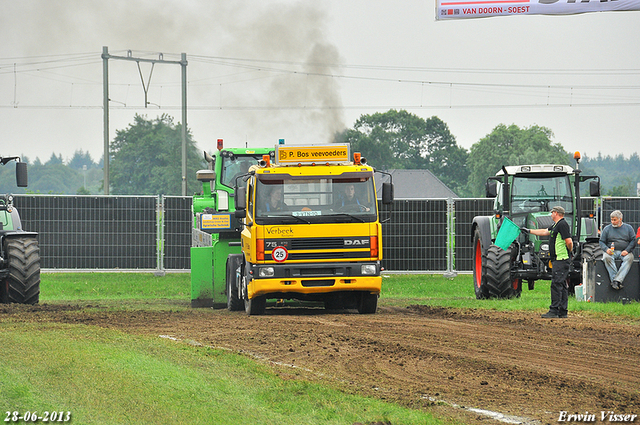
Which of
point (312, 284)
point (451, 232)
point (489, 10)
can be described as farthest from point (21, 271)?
point (451, 232)

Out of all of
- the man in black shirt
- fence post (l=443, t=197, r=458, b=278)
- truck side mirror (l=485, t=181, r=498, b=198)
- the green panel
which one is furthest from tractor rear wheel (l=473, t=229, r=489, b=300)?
the green panel

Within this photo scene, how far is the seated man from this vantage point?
55.5 feet

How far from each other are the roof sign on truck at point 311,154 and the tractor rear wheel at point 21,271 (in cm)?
509

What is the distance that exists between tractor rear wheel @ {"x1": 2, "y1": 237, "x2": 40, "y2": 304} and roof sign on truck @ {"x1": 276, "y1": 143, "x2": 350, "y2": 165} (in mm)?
5094

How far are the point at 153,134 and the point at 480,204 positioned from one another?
83386 mm

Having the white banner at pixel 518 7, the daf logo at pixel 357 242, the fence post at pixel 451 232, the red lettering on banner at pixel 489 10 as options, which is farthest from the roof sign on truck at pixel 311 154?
the fence post at pixel 451 232

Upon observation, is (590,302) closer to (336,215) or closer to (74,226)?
(336,215)

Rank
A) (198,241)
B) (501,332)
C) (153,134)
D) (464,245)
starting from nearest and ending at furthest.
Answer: (501,332), (198,241), (464,245), (153,134)

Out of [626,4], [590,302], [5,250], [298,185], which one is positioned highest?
[626,4]

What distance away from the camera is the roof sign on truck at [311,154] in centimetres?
1542

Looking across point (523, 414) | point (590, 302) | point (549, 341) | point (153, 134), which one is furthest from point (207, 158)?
point (153, 134)

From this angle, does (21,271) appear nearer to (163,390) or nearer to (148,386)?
(148,386)

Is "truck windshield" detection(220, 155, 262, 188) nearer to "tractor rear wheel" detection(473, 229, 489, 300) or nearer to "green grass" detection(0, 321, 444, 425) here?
"tractor rear wheel" detection(473, 229, 489, 300)

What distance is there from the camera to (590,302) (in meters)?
17.4
